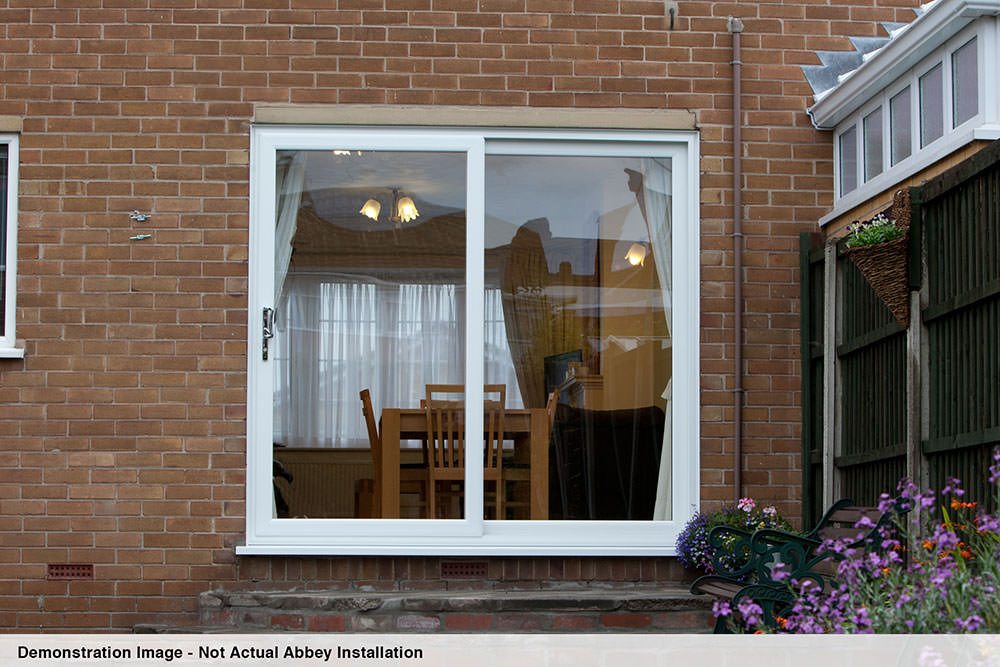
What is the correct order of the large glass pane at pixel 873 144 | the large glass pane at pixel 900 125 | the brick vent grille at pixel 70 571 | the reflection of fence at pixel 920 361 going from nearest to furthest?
the reflection of fence at pixel 920 361
the large glass pane at pixel 900 125
the large glass pane at pixel 873 144
the brick vent grille at pixel 70 571

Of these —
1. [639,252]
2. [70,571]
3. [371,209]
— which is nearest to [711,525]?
[639,252]

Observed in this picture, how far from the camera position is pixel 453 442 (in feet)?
19.5

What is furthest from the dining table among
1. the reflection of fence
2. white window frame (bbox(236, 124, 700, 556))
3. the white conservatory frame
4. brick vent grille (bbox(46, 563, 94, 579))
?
the white conservatory frame

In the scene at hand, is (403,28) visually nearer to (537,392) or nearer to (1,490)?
(537,392)

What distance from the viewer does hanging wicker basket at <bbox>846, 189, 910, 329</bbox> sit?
193 inches

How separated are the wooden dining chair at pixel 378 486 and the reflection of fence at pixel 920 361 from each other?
1.83 metres

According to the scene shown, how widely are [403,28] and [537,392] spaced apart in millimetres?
1884

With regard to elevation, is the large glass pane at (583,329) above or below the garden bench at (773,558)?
above

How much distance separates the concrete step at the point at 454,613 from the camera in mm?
5465

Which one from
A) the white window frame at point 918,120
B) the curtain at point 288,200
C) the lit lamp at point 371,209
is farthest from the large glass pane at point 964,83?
the curtain at point 288,200

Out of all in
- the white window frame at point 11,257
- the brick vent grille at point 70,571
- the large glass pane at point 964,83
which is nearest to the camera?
the large glass pane at point 964,83

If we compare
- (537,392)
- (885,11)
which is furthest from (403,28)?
(885,11)

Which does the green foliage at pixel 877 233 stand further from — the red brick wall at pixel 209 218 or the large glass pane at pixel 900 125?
the red brick wall at pixel 209 218
